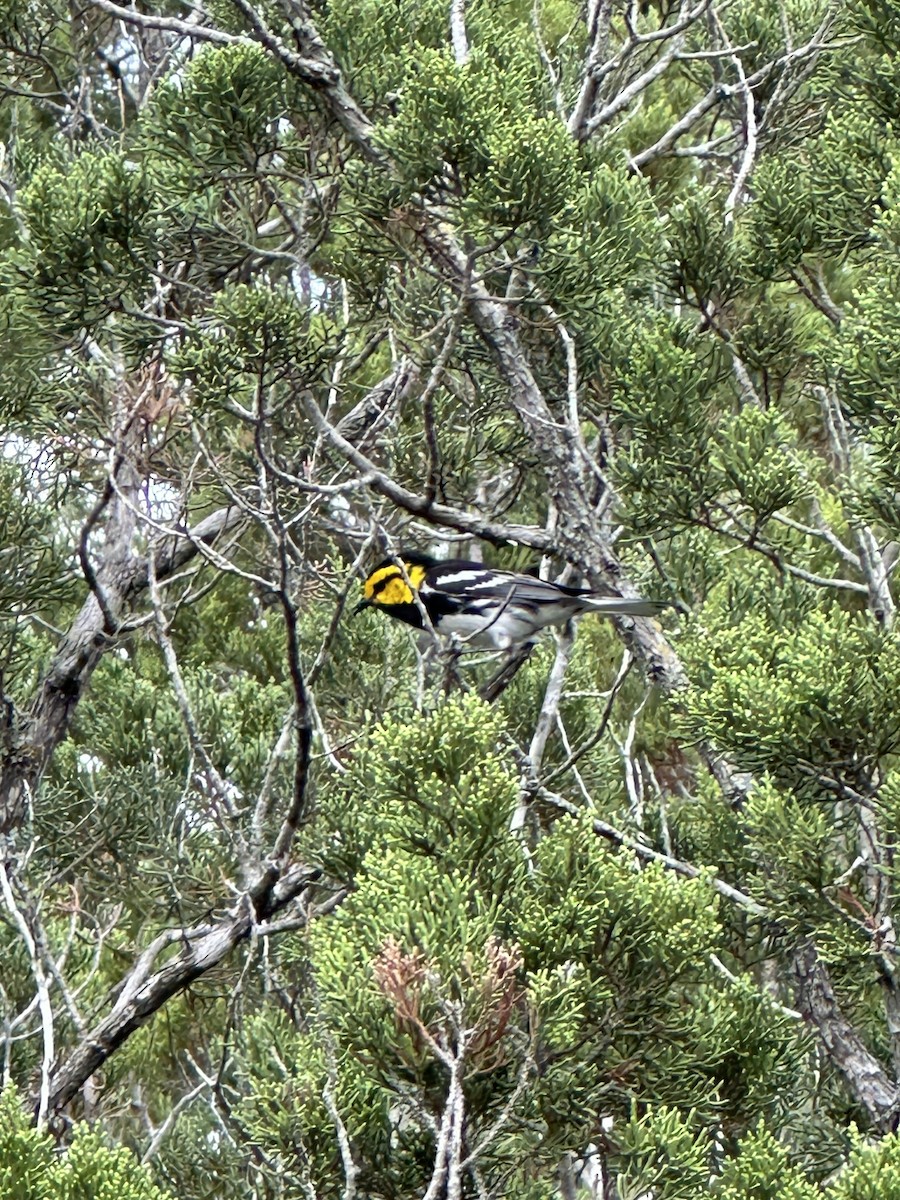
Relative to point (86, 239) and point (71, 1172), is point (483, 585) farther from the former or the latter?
point (71, 1172)

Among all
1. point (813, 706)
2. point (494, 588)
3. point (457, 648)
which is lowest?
point (494, 588)

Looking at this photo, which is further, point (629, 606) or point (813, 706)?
point (629, 606)

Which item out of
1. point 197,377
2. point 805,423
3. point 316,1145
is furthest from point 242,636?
point 316,1145

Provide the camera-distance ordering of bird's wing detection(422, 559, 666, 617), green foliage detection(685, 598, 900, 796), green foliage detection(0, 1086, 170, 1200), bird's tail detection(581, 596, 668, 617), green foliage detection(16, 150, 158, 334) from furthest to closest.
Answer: bird's wing detection(422, 559, 666, 617) → bird's tail detection(581, 596, 668, 617) → green foliage detection(16, 150, 158, 334) → green foliage detection(685, 598, 900, 796) → green foliage detection(0, 1086, 170, 1200)

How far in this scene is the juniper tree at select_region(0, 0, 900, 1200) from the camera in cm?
343

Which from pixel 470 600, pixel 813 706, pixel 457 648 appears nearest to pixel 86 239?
pixel 457 648

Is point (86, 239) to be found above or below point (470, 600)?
above

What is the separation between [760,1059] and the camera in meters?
3.67

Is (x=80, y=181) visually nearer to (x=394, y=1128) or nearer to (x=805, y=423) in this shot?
(x=394, y=1128)

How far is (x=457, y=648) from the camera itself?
4375 mm

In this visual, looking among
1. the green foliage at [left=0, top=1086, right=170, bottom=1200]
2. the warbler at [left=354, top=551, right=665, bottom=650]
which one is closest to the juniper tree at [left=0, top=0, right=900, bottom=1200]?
the green foliage at [left=0, top=1086, right=170, bottom=1200]

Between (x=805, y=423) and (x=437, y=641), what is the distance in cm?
627

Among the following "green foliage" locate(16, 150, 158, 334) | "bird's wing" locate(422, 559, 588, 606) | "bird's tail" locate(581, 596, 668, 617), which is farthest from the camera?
"bird's wing" locate(422, 559, 588, 606)

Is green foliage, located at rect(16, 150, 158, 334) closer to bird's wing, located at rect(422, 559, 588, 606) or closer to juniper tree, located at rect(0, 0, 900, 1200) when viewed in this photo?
juniper tree, located at rect(0, 0, 900, 1200)
